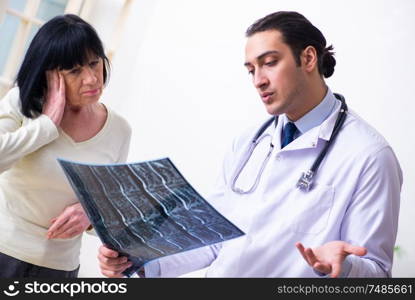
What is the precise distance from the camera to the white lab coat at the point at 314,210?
98 centimetres

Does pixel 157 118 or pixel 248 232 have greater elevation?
pixel 248 232

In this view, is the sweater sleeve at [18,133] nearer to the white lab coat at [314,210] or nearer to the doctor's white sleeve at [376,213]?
the white lab coat at [314,210]

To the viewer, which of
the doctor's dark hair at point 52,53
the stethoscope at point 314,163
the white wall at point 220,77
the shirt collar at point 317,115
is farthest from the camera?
the white wall at point 220,77

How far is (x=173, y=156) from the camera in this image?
9.68ft

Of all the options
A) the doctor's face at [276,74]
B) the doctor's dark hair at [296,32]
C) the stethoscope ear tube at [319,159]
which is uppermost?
the doctor's dark hair at [296,32]

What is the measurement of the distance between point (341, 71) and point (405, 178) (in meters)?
0.57

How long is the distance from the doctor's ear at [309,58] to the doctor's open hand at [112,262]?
0.64 meters

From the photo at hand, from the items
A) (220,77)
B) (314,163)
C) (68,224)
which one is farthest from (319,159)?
(220,77)

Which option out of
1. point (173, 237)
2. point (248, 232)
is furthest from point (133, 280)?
point (248, 232)

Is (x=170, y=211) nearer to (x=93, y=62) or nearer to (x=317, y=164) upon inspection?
(x=317, y=164)

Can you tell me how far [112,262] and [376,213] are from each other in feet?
1.71

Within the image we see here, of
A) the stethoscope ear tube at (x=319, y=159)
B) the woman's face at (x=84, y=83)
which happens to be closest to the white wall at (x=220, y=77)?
the stethoscope ear tube at (x=319, y=159)

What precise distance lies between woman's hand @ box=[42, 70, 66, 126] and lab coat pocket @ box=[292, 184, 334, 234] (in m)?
0.66

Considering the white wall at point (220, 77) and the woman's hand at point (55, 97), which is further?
the white wall at point (220, 77)
